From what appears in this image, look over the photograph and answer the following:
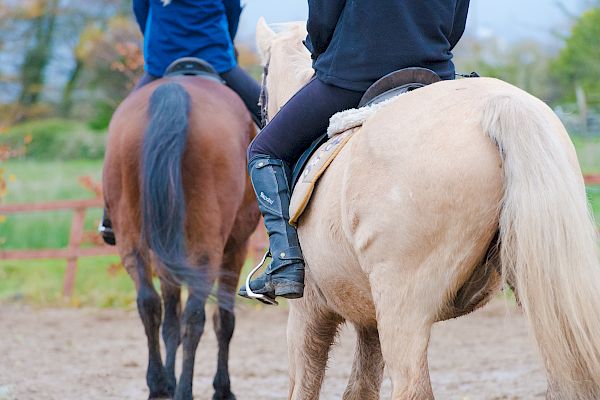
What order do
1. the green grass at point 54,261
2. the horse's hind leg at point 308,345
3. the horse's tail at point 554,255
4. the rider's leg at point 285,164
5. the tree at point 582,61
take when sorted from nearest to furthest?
the horse's tail at point 554,255, the rider's leg at point 285,164, the horse's hind leg at point 308,345, the green grass at point 54,261, the tree at point 582,61

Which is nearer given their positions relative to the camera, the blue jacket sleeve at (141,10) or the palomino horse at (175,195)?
the palomino horse at (175,195)

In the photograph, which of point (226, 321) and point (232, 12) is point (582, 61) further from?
point (226, 321)

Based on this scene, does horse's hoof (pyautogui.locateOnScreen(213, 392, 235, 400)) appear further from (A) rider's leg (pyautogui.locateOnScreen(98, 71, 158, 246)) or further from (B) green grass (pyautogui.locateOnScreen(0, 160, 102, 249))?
(B) green grass (pyautogui.locateOnScreen(0, 160, 102, 249))

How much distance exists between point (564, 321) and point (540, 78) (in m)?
17.7

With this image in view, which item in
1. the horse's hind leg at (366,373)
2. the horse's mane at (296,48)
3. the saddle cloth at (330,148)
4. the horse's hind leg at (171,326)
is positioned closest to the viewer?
the saddle cloth at (330,148)

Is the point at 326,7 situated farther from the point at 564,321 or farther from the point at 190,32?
the point at 190,32

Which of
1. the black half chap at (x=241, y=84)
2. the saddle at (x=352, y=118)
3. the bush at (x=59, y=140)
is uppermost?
the saddle at (x=352, y=118)

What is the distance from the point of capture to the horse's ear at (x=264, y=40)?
4691 mm

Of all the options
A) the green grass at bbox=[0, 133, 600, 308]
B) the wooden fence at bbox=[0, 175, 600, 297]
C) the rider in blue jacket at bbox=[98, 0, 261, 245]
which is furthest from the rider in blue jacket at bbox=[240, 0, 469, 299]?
the wooden fence at bbox=[0, 175, 600, 297]

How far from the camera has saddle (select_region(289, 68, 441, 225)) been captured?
337cm

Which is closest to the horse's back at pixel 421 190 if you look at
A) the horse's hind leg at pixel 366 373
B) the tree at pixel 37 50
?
the horse's hind leg at pixel 366 373

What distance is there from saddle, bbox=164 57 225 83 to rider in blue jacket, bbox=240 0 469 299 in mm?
2426

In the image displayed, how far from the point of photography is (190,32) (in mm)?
6164

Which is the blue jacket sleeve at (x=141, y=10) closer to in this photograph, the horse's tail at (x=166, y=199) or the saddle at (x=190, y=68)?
the saddle at (x=190, y=68)
